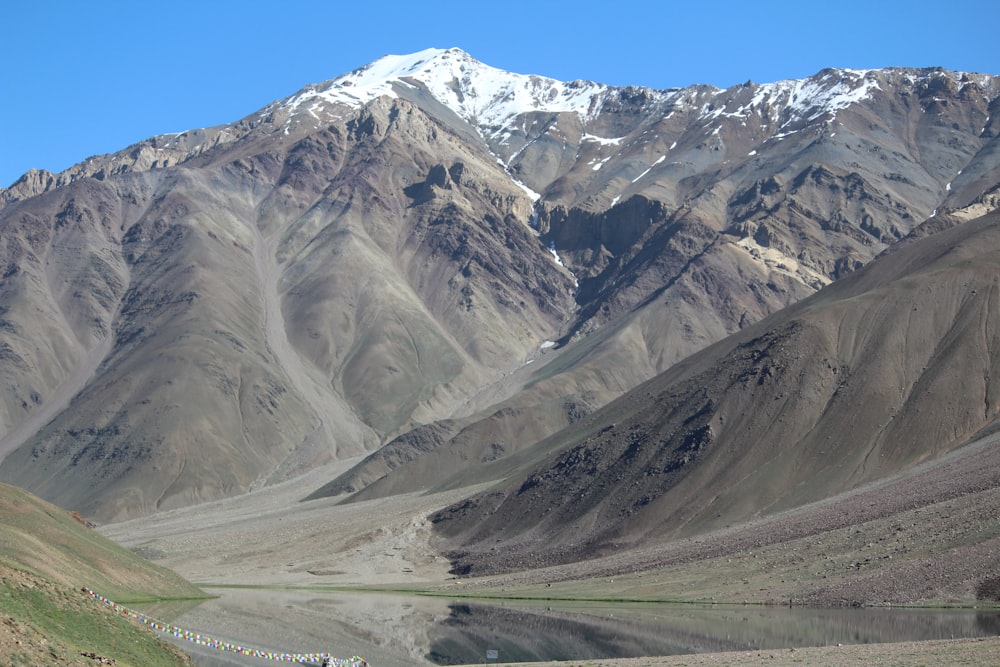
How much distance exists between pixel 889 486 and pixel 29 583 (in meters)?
85.7

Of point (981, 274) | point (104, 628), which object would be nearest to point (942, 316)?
point (981, 274)

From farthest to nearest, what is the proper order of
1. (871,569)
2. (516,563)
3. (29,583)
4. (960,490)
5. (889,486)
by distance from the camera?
(516,563)
(889,486)
(960,490)
(871,569)
(29,583)

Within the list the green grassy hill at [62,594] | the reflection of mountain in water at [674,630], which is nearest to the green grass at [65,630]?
the green grassy hill at [62,594]

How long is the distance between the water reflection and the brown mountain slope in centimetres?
3700

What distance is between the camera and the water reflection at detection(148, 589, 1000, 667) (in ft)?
220

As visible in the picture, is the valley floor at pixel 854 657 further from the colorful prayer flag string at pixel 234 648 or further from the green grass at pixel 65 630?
the green grass at pixel 65 630

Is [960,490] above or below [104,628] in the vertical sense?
below

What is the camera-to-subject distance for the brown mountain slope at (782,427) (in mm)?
129750

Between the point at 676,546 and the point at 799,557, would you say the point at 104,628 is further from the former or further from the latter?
the point at 676,546

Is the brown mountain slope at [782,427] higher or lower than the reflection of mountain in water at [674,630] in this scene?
higher

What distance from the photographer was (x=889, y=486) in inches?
4429

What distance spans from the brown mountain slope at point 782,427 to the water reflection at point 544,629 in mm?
37003

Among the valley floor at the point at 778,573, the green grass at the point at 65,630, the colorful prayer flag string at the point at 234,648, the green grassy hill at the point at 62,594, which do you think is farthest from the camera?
the valley floor at the point at 778,573

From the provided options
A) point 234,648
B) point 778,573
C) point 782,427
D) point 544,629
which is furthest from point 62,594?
point 782,427
